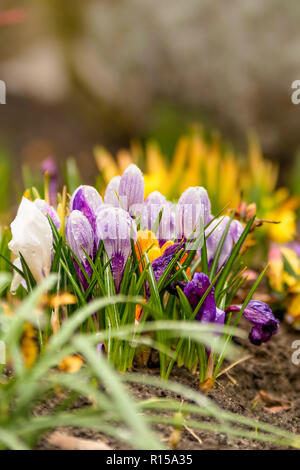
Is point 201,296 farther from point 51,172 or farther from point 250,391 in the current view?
point 51,172

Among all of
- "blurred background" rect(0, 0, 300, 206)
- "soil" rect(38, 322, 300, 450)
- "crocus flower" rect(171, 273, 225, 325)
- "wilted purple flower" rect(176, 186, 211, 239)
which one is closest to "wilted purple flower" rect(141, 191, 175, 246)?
"wilted purple flower" rect(176, 186, 211, 239)

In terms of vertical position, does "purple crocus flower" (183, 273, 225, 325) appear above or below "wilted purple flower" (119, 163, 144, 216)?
below

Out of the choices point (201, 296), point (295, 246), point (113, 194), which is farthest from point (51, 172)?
point (295, 246)

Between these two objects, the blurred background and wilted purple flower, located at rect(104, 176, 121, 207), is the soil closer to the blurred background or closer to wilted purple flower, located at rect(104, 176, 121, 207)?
wilted purple flower, located at rect(104, 176, 121, 207)

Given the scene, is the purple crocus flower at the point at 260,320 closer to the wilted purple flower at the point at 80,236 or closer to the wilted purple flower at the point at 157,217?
the wilted purple flower at the point at 157,217

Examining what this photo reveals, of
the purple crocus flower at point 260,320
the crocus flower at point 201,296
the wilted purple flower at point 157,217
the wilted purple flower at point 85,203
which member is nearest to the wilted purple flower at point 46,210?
the wilted purple flower at point 85,203

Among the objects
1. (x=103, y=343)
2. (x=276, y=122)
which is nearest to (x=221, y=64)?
(x=276, y=122)

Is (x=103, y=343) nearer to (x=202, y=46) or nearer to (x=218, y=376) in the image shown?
(x=218, y=376)
